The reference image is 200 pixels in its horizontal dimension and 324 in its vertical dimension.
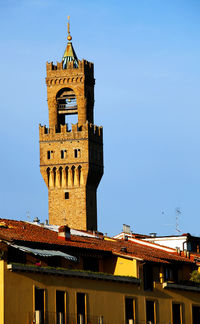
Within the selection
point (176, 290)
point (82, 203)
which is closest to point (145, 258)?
point (176, 290)

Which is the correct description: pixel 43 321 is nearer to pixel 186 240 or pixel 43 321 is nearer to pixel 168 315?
pixel 168 315

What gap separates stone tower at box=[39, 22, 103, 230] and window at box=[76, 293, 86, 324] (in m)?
74.7

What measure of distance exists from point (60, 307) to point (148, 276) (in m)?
8.31

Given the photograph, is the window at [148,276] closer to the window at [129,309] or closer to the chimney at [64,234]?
the window at [129,309]

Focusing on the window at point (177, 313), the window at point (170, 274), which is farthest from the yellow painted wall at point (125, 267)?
the window at point (170, 274)

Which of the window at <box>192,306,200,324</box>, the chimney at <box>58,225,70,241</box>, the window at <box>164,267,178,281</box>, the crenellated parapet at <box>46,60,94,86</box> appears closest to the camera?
the chimney at <box>58,225,70,241</box>

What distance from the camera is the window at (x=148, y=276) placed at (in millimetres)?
58531

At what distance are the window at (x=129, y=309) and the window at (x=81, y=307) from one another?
3.26m

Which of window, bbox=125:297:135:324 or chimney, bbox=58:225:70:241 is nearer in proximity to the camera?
window, bbox=125:297:135:324

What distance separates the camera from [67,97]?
140 metres

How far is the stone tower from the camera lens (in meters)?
131

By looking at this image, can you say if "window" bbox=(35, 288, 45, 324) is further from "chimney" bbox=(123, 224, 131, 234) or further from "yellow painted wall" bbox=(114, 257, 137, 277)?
"chimney" bbox=(123, 224, 131, 234)

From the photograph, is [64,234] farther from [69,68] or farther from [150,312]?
[69,68]

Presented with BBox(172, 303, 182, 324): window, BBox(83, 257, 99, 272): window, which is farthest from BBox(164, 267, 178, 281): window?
BBox(83, 257, 99, 272): window
